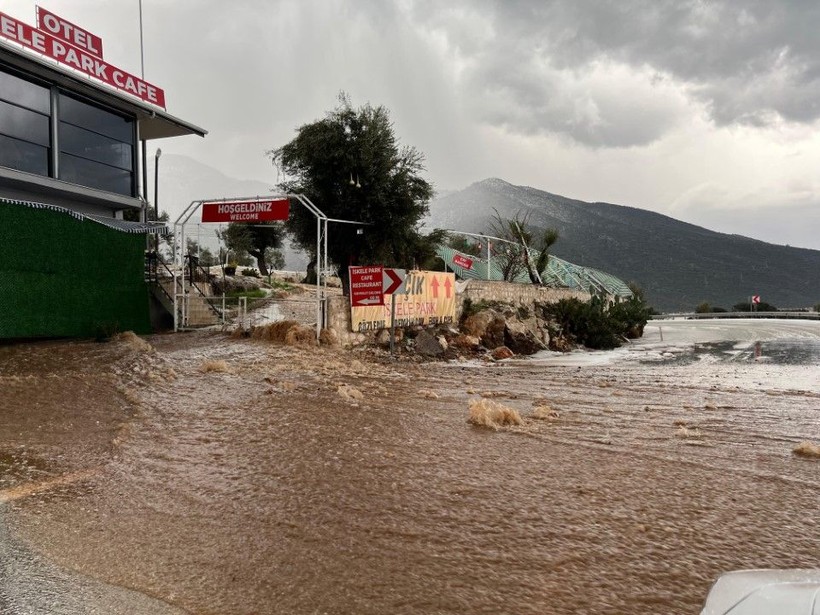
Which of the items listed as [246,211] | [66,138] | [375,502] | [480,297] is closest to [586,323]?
[480,297]

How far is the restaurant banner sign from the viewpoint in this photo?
19.2 metres

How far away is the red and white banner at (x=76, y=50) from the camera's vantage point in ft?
59.5

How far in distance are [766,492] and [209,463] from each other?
17.5 feet

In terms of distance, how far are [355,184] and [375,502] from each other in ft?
68.3

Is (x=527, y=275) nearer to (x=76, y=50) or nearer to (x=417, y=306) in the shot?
(x=417, y=306)

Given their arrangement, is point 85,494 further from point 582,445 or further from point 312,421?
point 582,445

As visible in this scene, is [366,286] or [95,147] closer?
[366,286]

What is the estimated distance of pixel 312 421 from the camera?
25.4 feet

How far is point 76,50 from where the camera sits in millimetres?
19812

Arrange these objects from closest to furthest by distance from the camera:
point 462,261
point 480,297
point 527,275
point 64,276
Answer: point 64,276, point 480,297, point 462,261, point 527,275

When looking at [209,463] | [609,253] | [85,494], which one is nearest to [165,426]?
[209,463]

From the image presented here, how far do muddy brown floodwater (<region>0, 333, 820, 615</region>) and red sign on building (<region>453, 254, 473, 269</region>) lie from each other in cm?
3457

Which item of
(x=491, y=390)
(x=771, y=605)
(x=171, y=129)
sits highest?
(x=171, y=129)

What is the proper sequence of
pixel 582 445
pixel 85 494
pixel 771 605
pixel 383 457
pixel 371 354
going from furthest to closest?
pixel 371 354, pixel 582 445, pixel 383 457, pixel 85 494, pixel 771 605
